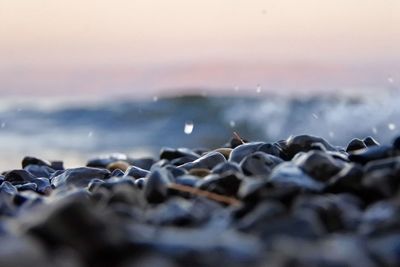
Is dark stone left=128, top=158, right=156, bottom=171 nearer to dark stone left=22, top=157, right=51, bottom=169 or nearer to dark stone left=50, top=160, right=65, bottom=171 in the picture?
dark stone left=50, top=160, right=65, bottom=171

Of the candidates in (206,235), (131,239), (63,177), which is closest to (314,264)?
(206,235)

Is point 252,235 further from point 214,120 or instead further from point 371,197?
point 214,120

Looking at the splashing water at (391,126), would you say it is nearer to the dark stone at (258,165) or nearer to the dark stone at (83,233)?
the dark stone at (258,165)

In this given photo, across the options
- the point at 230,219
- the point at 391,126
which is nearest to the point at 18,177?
the point at 230,219

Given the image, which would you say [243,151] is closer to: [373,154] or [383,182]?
[373,154]

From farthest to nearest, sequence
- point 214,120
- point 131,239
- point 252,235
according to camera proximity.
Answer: point 214,120
point 252,235
point 131,239

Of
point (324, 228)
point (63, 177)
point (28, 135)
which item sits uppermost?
point (324, 228)

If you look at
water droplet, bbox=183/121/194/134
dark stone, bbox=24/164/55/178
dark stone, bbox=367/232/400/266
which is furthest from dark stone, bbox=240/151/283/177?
water droplet, bbox=183/121/194/134
